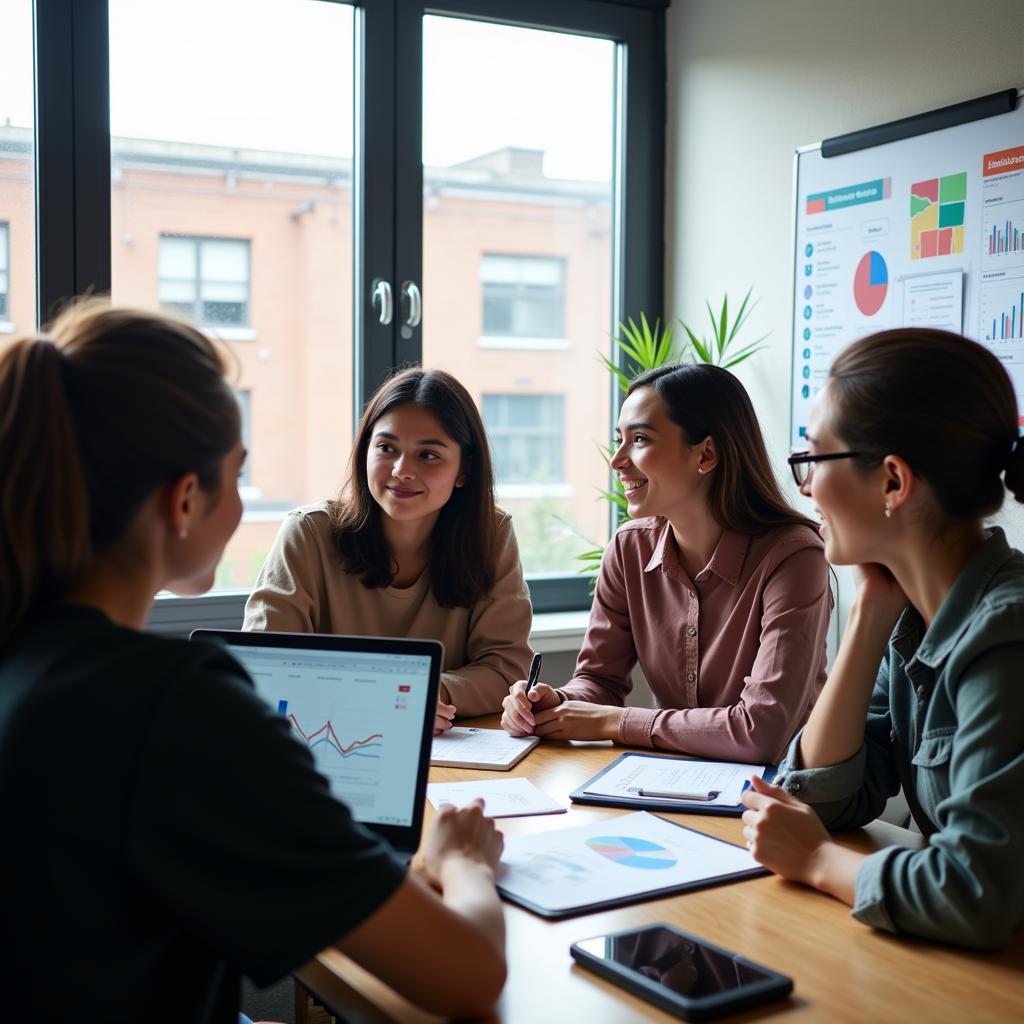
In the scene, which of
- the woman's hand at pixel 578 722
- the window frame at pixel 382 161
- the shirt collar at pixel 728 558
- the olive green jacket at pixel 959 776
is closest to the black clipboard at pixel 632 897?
the olive green jacket at pixel 959 776

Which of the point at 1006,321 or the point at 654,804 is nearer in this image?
the point at 654,804

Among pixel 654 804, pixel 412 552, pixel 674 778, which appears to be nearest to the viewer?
pixel 654 804

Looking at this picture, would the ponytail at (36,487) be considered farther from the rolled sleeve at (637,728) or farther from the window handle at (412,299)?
the window handle at (412,299)

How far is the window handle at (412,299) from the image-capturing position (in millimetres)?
3395

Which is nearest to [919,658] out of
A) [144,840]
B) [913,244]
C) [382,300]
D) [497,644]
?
[144,840]

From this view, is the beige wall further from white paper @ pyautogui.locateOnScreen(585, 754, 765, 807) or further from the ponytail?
the ponytail

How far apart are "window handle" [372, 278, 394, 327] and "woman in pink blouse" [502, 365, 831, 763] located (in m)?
1.12

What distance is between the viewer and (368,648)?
4.75ft

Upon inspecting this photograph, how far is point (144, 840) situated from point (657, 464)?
5.34 feet

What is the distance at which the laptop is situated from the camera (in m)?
1.37

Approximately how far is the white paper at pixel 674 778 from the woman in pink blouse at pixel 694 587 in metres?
0.11

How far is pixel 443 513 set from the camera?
252 cm

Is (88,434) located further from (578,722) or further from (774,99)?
(774,99)

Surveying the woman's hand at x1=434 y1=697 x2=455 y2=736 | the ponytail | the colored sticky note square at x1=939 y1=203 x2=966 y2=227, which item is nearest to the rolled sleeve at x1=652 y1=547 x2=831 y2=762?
the woman's hand at x1=434 y1=697 x2=455 y2=736
